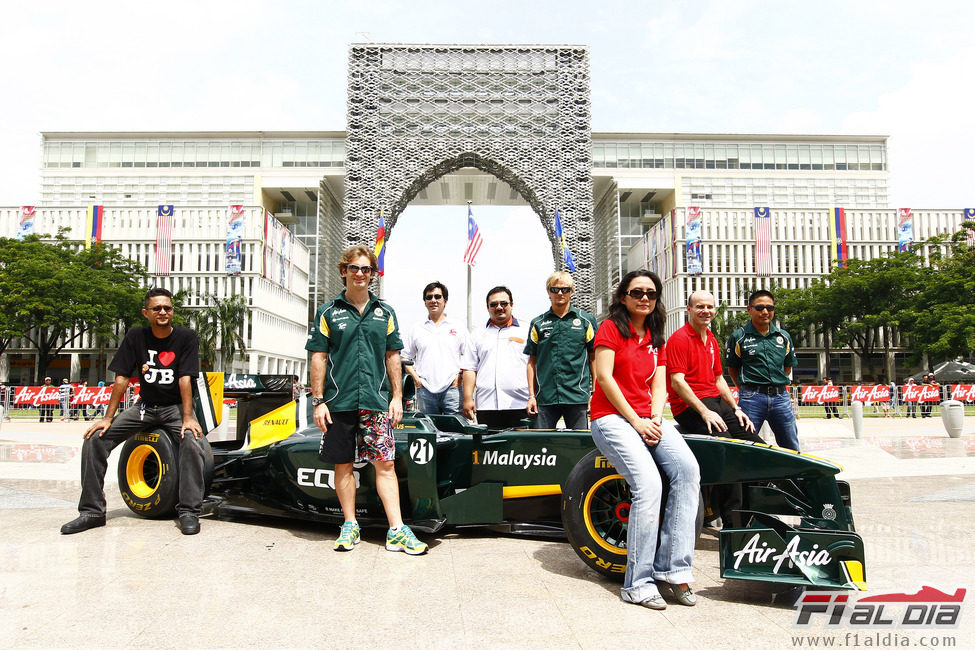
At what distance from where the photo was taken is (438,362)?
586cm

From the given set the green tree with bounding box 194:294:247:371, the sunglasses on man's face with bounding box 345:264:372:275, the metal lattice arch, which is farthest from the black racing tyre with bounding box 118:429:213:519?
the green tree with bounding box 194:294:247:371

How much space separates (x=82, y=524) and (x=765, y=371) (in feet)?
16.2

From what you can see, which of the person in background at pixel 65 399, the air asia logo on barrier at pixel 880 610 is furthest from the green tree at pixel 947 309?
the person in background at pixel 65 399

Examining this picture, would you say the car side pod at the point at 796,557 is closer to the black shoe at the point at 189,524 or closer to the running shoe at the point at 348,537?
the running shoe at the point at 348,537

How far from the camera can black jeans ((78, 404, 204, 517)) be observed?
14.5 ft

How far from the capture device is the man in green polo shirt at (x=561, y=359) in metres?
4.69

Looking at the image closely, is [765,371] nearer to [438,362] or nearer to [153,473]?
[438,362]

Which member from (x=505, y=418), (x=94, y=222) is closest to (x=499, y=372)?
(x=505, y=418)

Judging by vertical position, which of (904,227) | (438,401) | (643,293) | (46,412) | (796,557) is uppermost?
(904,227)

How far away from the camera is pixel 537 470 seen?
4.07 metres

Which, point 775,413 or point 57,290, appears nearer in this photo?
point 775,413

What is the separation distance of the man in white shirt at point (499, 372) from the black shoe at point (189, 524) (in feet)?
7.21

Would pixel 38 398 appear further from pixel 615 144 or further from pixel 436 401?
pixel 615 144

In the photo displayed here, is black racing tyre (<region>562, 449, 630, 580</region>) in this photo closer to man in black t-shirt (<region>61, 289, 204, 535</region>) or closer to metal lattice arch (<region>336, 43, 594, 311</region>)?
man in black t-shirt (<region>61, 289, 204, 535</region>)
